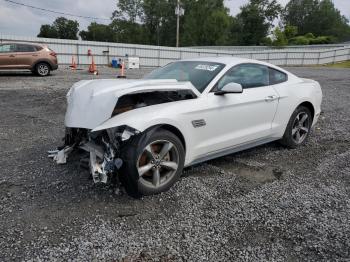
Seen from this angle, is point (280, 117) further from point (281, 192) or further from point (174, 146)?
point (174, 146)

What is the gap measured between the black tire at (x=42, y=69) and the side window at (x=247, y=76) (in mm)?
12513

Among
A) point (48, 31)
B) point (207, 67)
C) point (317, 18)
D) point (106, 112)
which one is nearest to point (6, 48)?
point (207, 67)

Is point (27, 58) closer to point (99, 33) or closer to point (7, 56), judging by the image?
point (7, 56)

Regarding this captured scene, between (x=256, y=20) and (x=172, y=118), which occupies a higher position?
(x=256, y=20)

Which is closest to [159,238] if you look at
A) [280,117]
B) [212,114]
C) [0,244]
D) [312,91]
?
[0,244]

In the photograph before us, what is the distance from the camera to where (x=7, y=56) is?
45.7ft

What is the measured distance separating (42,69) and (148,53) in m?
12.7

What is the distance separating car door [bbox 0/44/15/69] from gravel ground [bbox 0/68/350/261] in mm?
10628

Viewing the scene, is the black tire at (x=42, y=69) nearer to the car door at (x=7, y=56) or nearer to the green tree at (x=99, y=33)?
the car door at (x=7, y=56)

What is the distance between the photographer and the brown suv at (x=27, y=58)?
13945 millimetres

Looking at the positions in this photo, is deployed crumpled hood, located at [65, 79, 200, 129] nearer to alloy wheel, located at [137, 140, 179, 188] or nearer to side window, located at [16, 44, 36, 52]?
alloy wheel, located at [137, 140, 179, 188]

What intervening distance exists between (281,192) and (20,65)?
13.8 metres

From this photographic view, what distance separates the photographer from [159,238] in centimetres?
283

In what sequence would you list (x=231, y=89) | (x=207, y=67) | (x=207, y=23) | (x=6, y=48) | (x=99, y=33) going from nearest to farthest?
(x=231, y=89), (x=207, y=67), (x=6, y=48), (x=207, y=23), (x=99, y=33)
